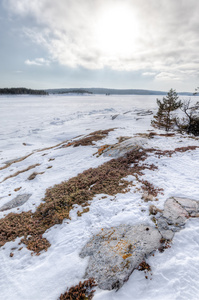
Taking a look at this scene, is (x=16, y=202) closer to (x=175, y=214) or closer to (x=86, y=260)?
(x=86, y=260)

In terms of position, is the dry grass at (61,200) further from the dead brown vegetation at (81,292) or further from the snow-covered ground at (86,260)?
the dead brown vegetation at (81,292)

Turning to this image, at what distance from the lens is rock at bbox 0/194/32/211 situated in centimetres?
952

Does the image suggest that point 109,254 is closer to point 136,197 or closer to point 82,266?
point 82,266

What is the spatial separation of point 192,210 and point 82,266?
17.9 ft

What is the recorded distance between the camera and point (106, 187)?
369 inches

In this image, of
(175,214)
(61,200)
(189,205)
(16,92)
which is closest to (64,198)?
(61,200)

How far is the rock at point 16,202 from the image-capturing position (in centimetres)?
952

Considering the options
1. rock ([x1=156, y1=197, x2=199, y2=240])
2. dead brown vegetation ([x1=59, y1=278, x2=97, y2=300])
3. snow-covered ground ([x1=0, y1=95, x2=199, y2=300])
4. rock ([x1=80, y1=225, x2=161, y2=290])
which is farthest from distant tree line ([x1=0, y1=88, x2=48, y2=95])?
dead brown vegetation ([x1=59, y1=278, x2=97, y2=300])

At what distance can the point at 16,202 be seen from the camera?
9.82 meters

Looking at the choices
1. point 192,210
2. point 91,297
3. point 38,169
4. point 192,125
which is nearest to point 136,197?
point 192,210

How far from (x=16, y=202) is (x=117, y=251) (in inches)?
308

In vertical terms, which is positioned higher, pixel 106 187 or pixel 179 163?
pixel 179 163

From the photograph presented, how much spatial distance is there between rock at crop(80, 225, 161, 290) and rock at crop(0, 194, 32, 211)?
6240 mm

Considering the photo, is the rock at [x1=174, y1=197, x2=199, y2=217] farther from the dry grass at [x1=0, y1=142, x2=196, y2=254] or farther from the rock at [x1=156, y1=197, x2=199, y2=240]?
the dry grass at [x1=0, y1=142, x2=196, y2=254]
